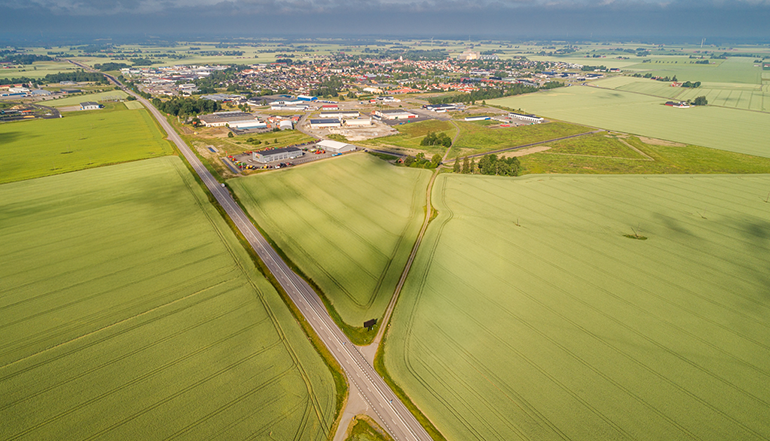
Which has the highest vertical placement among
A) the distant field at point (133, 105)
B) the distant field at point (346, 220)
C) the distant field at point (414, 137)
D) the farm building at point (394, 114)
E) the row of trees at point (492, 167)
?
the distant field at point (133, 105)

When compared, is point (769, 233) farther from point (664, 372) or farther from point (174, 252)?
point (174, 252)

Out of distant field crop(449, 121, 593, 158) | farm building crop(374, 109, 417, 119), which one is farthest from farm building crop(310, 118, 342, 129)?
distant field crop(449, 121, 593, 158)

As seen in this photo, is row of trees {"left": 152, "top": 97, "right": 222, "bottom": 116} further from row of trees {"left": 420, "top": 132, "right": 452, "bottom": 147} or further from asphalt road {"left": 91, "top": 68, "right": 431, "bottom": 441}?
asphalt road {"left": 91, "top": 68, "right": 431, "bottom": 441}

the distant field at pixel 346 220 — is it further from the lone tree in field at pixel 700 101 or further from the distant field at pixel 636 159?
the lone tree in field at pixel 700 101

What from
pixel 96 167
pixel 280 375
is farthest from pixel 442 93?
pixel 280 375

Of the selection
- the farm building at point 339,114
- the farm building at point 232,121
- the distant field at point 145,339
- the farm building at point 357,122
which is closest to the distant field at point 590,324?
the distant field at point 145,339

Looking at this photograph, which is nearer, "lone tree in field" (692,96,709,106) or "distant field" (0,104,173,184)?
"distant field" (0,104,173,184)
